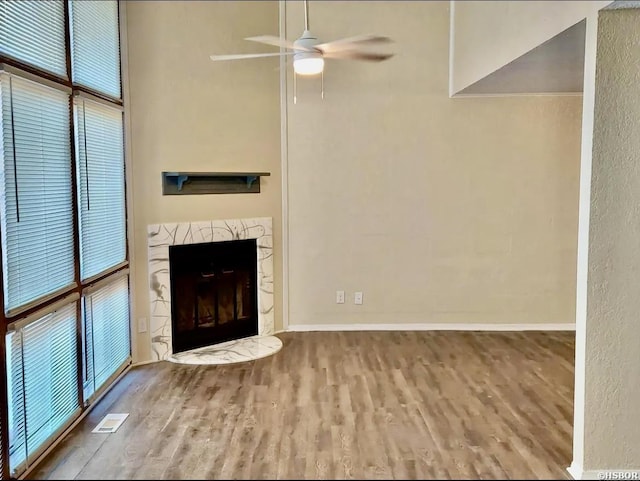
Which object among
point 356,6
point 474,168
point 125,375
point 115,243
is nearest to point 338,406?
point 125,375

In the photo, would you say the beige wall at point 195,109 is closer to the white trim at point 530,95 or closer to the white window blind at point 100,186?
the white window blind at point 100,186

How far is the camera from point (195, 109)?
465 centimetres

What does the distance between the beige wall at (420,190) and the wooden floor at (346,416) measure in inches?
25.0

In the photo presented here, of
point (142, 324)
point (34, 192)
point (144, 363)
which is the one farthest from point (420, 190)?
point (34, 192)

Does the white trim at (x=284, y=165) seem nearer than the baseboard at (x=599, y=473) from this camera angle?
No

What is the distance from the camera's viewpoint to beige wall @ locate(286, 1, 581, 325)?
5188 mm

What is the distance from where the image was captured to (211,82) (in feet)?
15.4

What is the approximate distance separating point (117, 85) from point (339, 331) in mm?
3117

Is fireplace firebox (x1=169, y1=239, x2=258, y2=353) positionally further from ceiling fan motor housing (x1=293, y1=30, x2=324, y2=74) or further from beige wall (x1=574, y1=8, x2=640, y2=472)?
beige wall (x1=574, y1=8, x2=640, y2=472)

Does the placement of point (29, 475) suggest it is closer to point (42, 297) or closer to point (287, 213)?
point (42, 297)

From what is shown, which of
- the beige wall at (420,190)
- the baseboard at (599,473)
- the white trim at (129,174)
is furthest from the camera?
the beige wall at (420,190)

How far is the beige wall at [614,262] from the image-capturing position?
2410mm

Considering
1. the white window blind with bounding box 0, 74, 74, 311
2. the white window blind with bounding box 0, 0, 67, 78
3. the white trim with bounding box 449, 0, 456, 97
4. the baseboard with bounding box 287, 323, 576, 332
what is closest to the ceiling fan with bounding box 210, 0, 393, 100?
the white window blind with bounding box 0, 0, 67, 78

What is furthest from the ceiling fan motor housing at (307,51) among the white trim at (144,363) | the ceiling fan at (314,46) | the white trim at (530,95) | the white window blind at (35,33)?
the white trim at (144,363)
